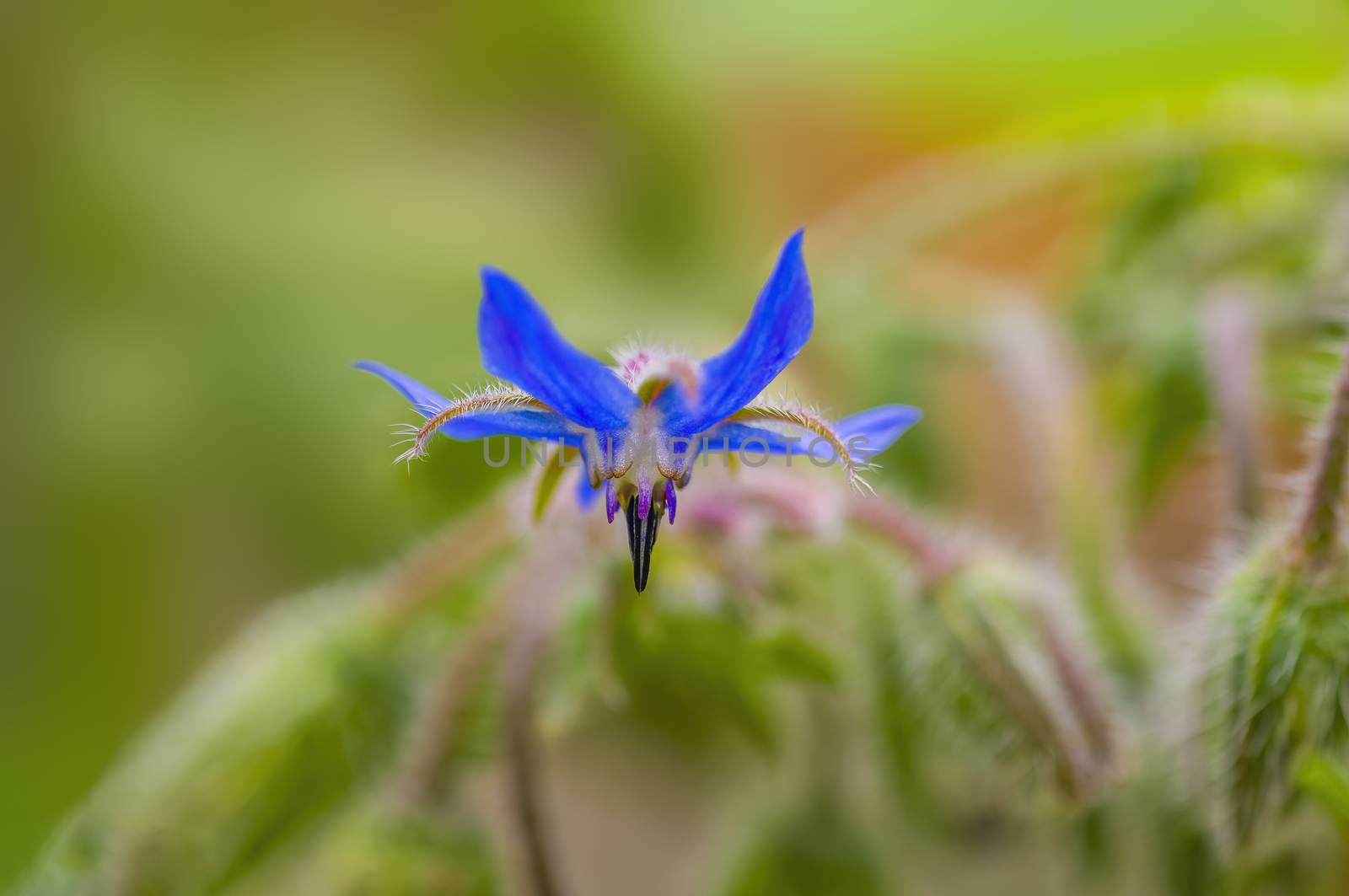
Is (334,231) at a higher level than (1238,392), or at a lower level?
higher

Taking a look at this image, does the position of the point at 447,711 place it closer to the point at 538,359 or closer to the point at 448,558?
the point at 448,558

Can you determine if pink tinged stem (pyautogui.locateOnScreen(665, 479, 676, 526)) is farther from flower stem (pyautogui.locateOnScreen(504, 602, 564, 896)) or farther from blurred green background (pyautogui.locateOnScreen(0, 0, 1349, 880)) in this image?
blurred green background (pyautogui.locateOnScreen(0, 0, 1349, 880))

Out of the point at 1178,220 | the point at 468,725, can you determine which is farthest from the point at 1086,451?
the point at 468,725

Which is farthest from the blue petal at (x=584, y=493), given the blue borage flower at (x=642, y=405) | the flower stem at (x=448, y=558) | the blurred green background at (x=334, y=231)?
the blurred green background at (x=334, y=231)

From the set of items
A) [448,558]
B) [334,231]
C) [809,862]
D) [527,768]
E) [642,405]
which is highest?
[334,231]

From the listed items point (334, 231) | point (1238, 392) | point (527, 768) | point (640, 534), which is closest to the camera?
point (640, 534)

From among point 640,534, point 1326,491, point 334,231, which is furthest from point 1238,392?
point 334,231

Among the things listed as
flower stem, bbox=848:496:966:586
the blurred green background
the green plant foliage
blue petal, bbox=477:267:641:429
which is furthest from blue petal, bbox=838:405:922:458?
the blurred green background
